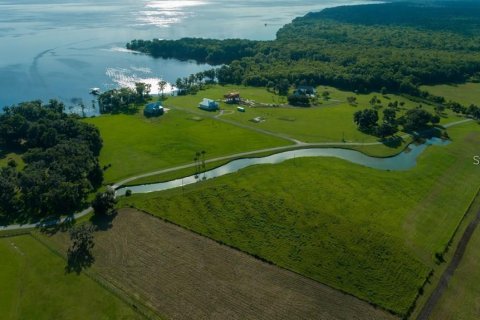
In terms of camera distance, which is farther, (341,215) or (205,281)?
(341,215)

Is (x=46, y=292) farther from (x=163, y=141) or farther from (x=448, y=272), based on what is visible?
(x=448, y=272)

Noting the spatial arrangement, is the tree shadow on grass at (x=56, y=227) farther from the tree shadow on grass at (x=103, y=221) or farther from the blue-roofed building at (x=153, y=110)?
the blue-roofed building at (x=153, y=110)

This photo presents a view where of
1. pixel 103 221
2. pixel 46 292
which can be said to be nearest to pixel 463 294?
pixel 46 292

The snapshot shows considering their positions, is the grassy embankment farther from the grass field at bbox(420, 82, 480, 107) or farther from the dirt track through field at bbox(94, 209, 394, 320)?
the dirt track through field at bbox(94, 209, 394, 320)

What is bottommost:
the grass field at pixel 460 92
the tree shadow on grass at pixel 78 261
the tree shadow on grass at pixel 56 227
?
the tree shadow on grass at pixel 56 227

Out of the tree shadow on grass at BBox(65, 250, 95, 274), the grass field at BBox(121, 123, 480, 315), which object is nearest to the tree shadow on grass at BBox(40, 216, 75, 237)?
the tree shadow on grass at BBox(65, 250, 95, 274)

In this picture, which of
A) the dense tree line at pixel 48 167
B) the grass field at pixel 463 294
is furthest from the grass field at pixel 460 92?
the dense tree line at pixel 48 167
